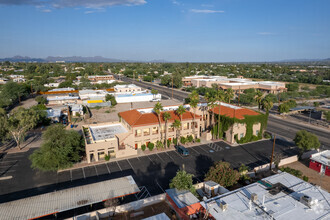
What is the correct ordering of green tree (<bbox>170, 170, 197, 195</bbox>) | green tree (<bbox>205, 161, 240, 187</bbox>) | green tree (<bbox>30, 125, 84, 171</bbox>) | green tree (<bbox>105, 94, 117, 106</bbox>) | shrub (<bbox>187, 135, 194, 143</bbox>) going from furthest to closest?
green tree (<bbox>105, 94, 117, 106</bbox>)
shrub (<bbox>187, 135, 194, 143</bbox>)
green tree (<bbox>30, 125, 84, 171</bbox>)
green tree (<bbox>205, 161, 240, 187</bbox>)
green tree (<bbox>170, 170, 197, 195</bbox>)

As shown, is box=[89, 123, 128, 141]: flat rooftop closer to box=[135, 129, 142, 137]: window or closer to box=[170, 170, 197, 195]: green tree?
box=[135, 129, 142, 137]: window

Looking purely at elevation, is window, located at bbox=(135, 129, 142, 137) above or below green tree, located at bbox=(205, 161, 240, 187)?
above

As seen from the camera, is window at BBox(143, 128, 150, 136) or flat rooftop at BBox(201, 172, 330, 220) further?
window at BBox(143, 128, 150, 136)

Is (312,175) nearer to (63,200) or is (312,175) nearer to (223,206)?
(223,206)

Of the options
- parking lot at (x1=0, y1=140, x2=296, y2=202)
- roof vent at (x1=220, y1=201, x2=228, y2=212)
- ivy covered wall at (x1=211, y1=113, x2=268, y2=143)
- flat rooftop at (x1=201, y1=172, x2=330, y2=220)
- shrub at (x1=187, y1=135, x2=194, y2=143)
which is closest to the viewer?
flat rooftop at (x1=201, y1=172, x2=330, y2=220)

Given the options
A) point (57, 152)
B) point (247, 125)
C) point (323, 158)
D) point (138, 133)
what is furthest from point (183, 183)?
point (247, 125)

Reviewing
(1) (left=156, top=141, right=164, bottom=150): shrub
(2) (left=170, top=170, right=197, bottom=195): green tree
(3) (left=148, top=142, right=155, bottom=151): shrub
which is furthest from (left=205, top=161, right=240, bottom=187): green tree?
(3) (left=148, top=142, right=155, bottom=151): shrub
